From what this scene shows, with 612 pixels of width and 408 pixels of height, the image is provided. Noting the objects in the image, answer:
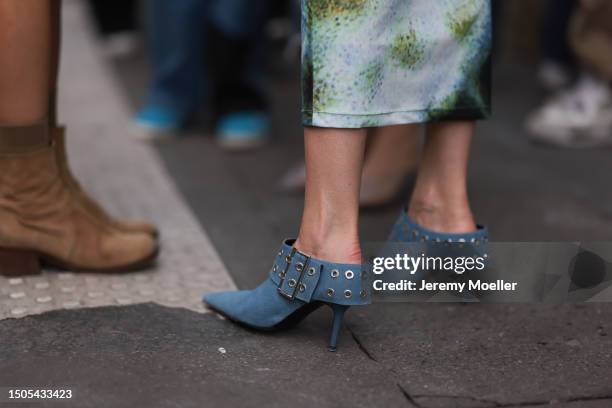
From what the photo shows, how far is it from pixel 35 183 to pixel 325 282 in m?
0.70

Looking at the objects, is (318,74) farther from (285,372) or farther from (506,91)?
(506,91)

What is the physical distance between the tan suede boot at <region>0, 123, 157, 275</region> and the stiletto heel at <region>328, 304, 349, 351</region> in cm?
56

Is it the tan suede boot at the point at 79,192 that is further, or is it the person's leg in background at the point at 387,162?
the person's leg in background at the point at 387,162

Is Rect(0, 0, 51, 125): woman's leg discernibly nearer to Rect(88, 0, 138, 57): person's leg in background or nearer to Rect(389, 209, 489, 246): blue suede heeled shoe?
Rect(389, 209, 489, 246): blue suede heeled shoe

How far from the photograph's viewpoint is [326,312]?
1.99 m

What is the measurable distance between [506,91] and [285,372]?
254 centimetres

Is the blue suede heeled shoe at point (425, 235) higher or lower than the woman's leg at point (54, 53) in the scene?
lower

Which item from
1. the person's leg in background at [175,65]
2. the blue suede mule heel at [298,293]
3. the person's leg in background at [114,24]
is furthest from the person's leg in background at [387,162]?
the person's leg in background at [114,24]

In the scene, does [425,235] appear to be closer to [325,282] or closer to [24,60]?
[325,282]

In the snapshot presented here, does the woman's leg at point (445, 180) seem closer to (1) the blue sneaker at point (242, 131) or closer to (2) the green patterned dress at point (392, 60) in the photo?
(2) the green patterned dress at point (392, 60)

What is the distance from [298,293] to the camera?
1.73m

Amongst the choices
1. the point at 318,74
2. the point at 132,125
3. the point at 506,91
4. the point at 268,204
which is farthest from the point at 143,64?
the point at 318,74

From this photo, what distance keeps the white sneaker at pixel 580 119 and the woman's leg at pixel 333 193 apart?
69.4 inches

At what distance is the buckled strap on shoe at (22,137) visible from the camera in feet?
6.43
